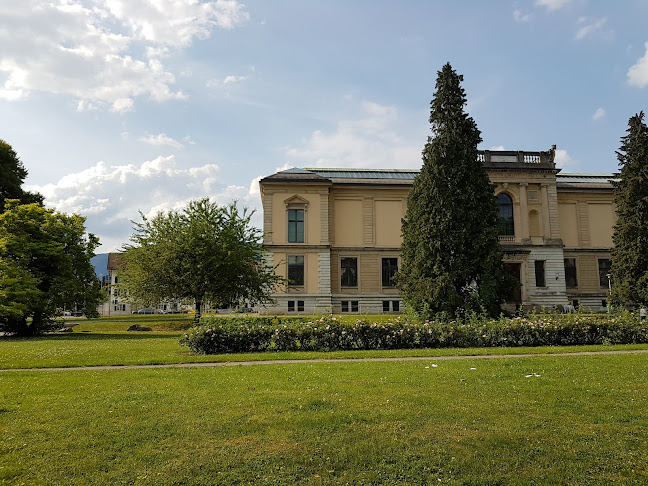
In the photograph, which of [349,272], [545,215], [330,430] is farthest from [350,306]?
[330,430]

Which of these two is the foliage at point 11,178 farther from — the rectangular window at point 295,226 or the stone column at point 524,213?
the stone column at point 524,213

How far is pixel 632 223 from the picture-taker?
34844mm

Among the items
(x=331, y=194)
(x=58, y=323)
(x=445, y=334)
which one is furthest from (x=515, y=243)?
(x=58, y=323)

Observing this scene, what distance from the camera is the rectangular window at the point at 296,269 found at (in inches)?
1820

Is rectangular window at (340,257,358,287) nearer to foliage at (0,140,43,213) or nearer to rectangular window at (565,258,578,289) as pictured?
rectangular window at (565,258,578,289)

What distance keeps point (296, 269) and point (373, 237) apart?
844 centimetres

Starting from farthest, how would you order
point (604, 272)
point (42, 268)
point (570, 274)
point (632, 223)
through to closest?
point (604, 272) → point (570, 274) → point (632, 223) → point (42, 268)

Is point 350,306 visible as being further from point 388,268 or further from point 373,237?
point 373,237

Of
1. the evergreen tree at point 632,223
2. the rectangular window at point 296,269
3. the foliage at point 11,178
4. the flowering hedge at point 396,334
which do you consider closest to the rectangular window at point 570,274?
the evergreen tree at point 632,223

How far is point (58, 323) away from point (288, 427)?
2885 cm

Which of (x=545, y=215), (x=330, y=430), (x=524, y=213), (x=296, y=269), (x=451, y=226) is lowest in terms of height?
(x=330, y=430)

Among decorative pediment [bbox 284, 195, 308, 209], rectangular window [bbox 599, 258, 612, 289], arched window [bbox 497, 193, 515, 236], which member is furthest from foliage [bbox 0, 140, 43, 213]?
rectangular window [bbox 599, 258, 612, 289]

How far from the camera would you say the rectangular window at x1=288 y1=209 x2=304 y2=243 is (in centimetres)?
4709

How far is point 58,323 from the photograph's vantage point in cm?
3058
